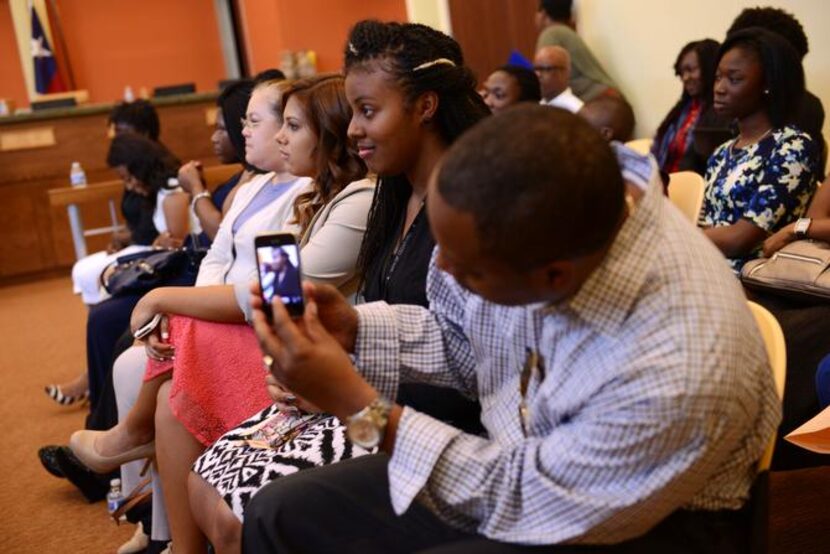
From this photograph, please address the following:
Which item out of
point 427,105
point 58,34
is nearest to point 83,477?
point 427,105

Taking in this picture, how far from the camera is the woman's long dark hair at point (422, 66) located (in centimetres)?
186

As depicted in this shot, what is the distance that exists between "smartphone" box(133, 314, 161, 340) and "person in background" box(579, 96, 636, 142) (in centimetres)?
241

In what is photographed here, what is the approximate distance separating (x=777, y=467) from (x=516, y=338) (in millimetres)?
1224

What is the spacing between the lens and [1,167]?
293 inches

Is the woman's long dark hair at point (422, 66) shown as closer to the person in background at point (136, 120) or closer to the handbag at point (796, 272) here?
the handbag at point (796, 272)

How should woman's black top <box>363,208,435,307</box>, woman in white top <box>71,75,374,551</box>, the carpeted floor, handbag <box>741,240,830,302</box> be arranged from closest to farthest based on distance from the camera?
woman's black top <box>363,208,435,307</box> → woman in white top <box>71,75,374,551</box> → handbag <box>741,240,830,302</box> → the carpeted floor

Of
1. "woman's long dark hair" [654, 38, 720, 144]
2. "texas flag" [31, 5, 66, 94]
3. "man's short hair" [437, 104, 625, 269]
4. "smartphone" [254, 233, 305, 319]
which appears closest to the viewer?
"man's short hair" [437, 104, 625, 269]

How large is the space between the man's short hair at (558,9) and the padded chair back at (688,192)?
2754 mm

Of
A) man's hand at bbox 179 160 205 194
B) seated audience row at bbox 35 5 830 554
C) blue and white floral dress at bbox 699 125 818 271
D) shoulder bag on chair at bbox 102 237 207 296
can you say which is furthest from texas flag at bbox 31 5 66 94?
A: blue and white floral dress at bbox 699 125 818 271

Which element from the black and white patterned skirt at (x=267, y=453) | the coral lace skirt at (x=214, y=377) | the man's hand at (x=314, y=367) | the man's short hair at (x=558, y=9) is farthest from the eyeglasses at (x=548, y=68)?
the man's hand at (x=314, y=367)

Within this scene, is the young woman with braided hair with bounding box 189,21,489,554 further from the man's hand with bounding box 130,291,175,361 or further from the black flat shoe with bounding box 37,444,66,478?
the black flat shoe with bounding box 37,444,66,478

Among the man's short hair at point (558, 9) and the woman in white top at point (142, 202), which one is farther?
the man's short hair at point (558, 9)

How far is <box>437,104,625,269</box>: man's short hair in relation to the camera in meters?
1.02

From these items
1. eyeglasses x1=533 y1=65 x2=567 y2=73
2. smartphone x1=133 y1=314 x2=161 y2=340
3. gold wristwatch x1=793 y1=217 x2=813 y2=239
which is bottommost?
gold wristwatch x1=793 y1=217 x2=813 y2=239
